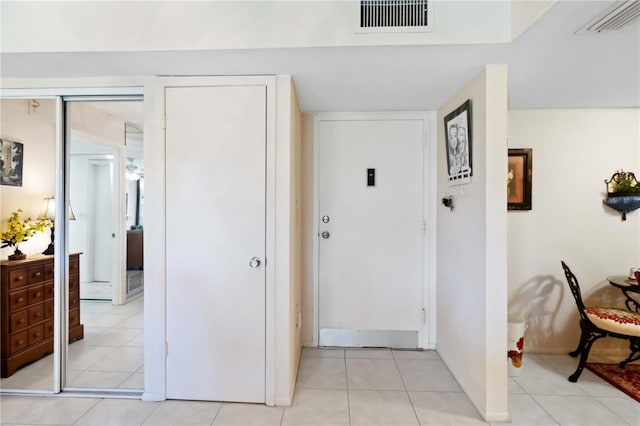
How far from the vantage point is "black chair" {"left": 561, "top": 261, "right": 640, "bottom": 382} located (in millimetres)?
2186

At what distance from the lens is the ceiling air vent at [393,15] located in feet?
5.17

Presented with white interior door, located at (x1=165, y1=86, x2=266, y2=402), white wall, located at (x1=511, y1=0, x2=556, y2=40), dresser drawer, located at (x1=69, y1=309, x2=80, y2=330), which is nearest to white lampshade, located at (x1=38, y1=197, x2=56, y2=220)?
dresser drawer, located at (x1=69, y1=309, x2=80, y2=330)

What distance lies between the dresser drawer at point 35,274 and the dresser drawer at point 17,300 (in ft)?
0.28

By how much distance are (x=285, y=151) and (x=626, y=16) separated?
1.76 metres

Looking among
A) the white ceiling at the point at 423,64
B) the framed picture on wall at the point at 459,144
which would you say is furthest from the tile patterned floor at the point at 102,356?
the framed picture on wall at the point at 459,144

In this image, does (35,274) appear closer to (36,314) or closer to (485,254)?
(36,314)

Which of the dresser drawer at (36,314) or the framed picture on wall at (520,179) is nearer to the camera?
the dresser drawer at (36,314)

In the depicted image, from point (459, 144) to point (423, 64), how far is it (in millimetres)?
666

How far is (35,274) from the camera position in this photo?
7.95 ft

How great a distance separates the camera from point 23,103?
2434mm

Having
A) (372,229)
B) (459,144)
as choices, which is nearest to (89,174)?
(372,229)

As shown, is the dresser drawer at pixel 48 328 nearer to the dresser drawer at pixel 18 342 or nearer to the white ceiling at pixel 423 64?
the dresser drawer at pixel 18 342

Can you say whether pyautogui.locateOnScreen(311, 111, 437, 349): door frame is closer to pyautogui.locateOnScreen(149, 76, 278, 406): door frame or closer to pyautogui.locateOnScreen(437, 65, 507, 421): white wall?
pyautogui.locateOnScreen(437, 65, 507, 421): white wall

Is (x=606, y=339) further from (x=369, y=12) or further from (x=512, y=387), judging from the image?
(x=369, y=12)
